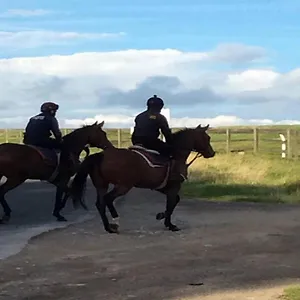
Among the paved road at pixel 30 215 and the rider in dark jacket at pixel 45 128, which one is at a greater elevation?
the rider in dark jacket at pixel 45 128

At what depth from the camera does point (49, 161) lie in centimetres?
1609

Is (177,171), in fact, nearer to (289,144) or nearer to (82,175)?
(82,175)

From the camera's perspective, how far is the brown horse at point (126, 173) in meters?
14.5

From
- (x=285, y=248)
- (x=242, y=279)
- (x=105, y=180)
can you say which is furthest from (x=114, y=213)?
(x=242, y=279)

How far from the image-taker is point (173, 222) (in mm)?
15961

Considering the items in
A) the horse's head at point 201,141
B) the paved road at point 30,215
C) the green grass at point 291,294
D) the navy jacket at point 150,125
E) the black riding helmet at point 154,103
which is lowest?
the green grass at point 291,294

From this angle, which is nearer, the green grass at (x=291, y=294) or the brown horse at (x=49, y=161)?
the green grass at (x=291, y=294)

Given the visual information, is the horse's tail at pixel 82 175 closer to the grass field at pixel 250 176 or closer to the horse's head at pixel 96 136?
the horse's head at pixel 96 136

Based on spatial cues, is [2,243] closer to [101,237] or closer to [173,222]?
[101,237]

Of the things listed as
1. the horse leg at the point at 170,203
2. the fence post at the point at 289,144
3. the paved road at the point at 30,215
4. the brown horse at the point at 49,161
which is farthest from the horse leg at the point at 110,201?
the fence post at the point at 289,144

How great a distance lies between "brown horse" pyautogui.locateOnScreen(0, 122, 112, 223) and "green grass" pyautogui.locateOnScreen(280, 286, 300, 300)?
761cm

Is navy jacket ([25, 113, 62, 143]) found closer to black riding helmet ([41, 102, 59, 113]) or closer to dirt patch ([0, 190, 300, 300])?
black riding helmet ([41, 102, 59, 113])

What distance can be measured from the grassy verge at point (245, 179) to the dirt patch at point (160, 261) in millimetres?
4966

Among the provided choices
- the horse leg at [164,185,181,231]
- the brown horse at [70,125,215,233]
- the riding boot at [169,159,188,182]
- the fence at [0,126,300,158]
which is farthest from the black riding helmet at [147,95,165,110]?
the fence at [0,126,300,158]
